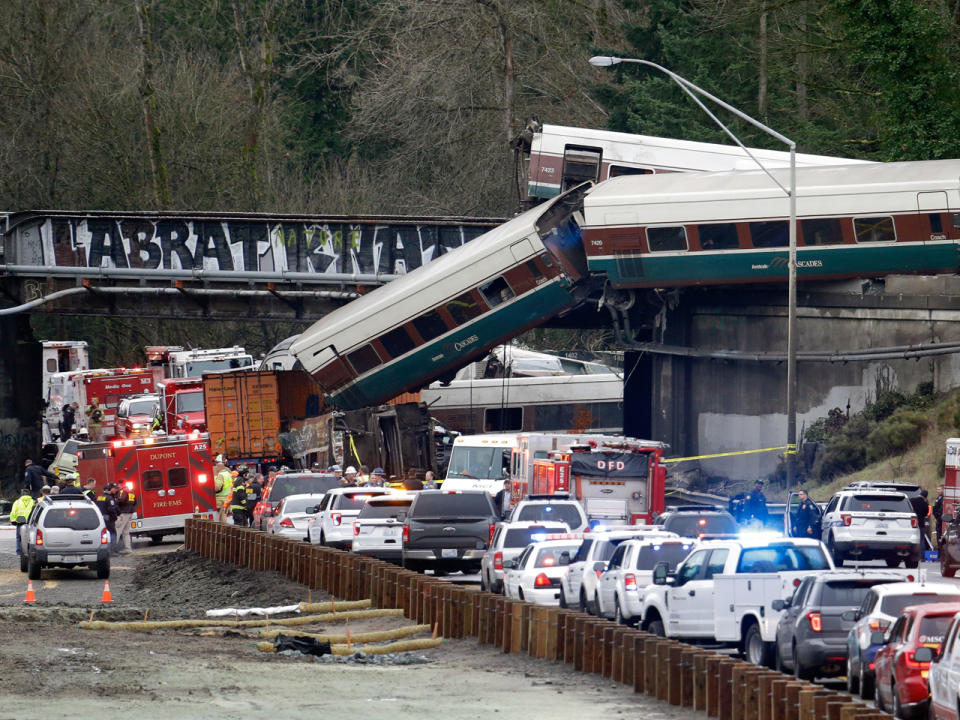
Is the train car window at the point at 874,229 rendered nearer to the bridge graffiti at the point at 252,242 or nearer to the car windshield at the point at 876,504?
the car windshield at the point at 876,504

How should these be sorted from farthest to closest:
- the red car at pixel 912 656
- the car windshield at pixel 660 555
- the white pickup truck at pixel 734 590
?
1. the car windshield at pixel 660 555
2. the white pickup truck at pixel 734 590
3. the red car at pixel 912 656

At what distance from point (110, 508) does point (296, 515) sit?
469 centimetres

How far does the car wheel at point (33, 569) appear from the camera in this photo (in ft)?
110

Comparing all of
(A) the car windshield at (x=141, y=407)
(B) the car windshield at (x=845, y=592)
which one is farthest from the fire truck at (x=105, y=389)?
(B) the car windshield at (x=845, y=592)

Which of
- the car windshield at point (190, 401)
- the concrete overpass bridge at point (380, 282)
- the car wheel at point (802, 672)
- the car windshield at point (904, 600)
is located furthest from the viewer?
the car windshield at point (190, 401)

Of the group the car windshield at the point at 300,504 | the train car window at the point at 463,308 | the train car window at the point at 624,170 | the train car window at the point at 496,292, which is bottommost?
the car windshield at the point at 300,504

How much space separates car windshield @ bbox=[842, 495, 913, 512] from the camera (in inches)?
1233

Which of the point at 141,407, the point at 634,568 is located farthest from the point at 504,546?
the point at 141,407

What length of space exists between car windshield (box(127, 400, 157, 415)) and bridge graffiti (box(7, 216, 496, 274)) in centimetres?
776

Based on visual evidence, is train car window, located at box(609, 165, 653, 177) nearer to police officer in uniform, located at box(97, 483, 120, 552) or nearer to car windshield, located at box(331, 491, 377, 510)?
police officer in uniform, located at box(97, 483, 120, 552)

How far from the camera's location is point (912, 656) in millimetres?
15086

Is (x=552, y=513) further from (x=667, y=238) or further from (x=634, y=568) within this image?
(x=667, y=238)

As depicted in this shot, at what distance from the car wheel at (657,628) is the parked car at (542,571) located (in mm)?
4242

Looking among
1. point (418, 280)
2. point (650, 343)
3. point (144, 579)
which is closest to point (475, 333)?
point (418, 280)
